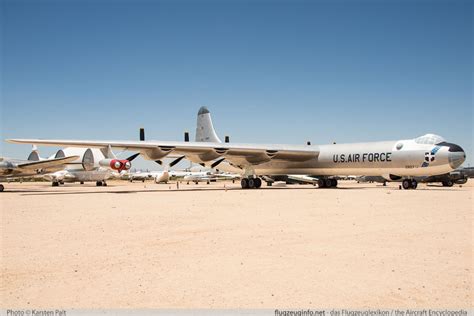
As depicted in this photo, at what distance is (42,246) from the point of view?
7820 mm

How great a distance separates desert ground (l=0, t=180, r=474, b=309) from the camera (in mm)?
4797

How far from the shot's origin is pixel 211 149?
108ft

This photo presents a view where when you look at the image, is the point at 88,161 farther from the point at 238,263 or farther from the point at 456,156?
the point at 238,263

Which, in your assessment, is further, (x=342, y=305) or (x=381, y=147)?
(x=381, y=147)

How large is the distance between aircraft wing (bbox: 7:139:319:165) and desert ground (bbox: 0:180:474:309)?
17.7m

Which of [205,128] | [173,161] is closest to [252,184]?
[173,161]

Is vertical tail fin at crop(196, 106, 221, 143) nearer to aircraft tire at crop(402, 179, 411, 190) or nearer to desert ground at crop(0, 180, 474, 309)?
aircraft tire at crop(402, 179, 411, 190)

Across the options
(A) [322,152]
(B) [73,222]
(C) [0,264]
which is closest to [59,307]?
(C) [0,264]

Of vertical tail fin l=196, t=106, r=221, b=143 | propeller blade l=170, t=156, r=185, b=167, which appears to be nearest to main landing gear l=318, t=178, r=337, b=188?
propeller blade l=170, t=156, r=185, b=167

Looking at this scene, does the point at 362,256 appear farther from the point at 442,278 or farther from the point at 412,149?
the point at 412,149

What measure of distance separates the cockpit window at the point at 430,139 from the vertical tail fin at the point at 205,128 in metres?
20.6

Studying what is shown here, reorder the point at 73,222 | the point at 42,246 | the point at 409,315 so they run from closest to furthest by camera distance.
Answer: the point at 409,315 → the point at 42,246 → the point at 73,222

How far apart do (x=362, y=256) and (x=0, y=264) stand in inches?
229

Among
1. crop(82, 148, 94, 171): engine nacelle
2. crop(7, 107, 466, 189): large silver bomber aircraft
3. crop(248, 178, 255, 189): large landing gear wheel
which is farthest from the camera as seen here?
crop(82, 148, 94, 171): engine nacelle
